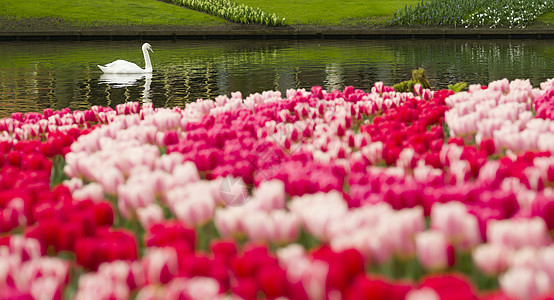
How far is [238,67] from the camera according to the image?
829 inches

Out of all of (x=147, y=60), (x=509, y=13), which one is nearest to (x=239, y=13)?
(x=509, y=13)

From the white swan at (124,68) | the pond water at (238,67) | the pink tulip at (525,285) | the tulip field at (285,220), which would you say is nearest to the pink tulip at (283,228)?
the tulip field at (285,220)

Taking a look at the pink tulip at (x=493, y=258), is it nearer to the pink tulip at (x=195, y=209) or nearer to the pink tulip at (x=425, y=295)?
the pink tulip at (x=425, y=295)

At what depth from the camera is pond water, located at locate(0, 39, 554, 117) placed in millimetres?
16250

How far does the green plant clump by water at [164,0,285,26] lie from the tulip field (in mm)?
30259

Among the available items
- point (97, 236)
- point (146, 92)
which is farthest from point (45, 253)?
point (146, 92)

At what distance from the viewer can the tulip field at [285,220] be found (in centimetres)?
184

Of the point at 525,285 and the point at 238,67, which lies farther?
the point at 238,67

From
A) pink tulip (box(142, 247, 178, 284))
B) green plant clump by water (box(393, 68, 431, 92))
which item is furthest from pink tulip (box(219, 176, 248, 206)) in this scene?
green plant clump by water (box(393, 68, 431, 92))

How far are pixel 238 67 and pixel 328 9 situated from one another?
58.9 feet

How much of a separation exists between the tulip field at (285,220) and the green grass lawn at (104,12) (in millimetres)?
31067

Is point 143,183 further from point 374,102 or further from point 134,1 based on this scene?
point 134,1

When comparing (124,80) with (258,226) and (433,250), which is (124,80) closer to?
(258,226)

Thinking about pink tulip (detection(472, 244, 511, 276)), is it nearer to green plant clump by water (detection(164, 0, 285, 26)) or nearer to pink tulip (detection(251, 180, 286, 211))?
pink tulip (detection(251, 180, 286, 211))
